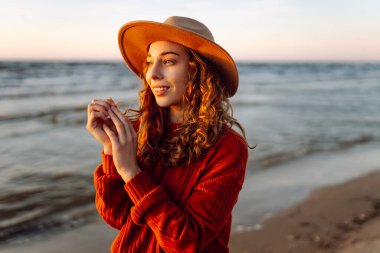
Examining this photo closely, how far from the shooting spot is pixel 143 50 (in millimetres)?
2113

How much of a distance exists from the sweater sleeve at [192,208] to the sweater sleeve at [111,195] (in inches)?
7.1

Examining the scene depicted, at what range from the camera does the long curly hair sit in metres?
1.79

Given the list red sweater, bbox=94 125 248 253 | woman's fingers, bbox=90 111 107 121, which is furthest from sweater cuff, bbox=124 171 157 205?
woman's fingers, bbox=90 111 107 121

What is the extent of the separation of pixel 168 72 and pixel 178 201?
59 centimetres

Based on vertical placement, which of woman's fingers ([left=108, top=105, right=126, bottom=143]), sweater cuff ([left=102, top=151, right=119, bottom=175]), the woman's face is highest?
the woman's face

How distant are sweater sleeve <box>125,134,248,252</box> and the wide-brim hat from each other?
1.56 feet

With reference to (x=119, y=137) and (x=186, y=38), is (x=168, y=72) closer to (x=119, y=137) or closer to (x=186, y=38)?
(x=186, y=38)

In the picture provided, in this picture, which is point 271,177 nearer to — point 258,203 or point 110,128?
point 258,203

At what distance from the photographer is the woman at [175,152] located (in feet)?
5.27

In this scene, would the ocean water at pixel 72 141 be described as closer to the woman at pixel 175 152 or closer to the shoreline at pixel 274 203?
the shoreline at pixel 274 203

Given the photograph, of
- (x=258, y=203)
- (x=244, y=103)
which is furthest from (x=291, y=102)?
(x=258, y=203)

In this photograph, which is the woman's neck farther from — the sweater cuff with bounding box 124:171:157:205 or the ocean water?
the ocean water

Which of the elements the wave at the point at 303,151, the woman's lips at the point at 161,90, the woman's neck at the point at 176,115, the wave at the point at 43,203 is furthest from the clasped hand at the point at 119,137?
the wave at the point at 303,151

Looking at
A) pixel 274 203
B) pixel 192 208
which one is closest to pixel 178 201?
pixel 192 208
